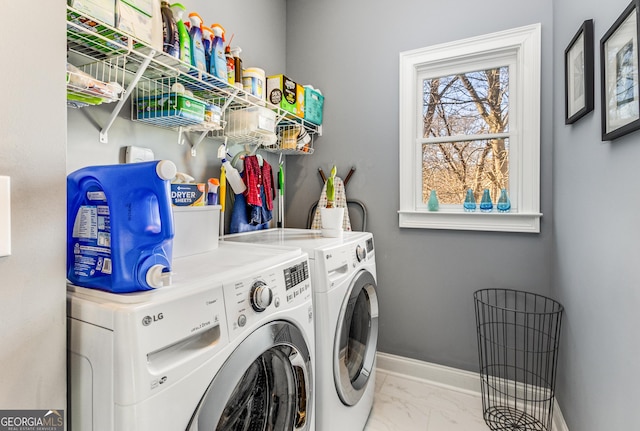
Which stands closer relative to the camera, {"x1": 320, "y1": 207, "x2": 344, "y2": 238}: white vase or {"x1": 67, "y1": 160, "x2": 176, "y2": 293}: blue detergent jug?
{"x1": 67, "y1": 160, "x2": 176, "y2": 293}: blue detergent jug

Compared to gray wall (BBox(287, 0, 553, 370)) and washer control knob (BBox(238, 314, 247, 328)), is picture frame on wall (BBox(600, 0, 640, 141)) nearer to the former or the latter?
gray wall (BBox(287, 0, 553, 370))

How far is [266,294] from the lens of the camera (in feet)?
3.06

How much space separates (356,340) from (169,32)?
1574mm

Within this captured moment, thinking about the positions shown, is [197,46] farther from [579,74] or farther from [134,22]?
[579,74]

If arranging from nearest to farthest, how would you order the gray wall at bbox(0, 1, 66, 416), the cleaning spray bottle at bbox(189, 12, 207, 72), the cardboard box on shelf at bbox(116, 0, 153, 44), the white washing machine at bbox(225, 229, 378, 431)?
the gray wall at bbox(0, 1, 66, 416) < the cardboard box on shelf at bbox(116, 0, 153, 44) < the white washing machine at bbox(225, 229, 378, 431) < the cleaning spray bottle at bbox(189, 12, 207, 72)

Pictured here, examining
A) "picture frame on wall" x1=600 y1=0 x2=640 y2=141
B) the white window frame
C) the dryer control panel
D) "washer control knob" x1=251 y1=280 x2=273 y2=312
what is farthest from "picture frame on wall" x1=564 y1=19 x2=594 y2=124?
"washer control knob" x1=251 y1=280 x2=273 y2=312

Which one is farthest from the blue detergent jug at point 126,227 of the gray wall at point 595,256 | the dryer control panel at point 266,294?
the gray wall at point 595,256

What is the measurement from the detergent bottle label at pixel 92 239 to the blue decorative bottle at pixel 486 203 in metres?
1.96

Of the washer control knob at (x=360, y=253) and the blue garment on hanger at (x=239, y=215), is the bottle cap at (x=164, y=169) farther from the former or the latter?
the blue garment on hanger at (x=239, y=215)

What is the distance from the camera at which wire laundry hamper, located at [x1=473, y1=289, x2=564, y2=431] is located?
1814 mm

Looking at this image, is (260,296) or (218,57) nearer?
(260,296)

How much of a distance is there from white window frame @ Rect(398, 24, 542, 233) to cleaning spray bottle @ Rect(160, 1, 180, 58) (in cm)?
142

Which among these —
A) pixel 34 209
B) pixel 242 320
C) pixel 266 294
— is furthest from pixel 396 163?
pixel 34 209

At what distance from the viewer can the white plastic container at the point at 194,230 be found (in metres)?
1.20
